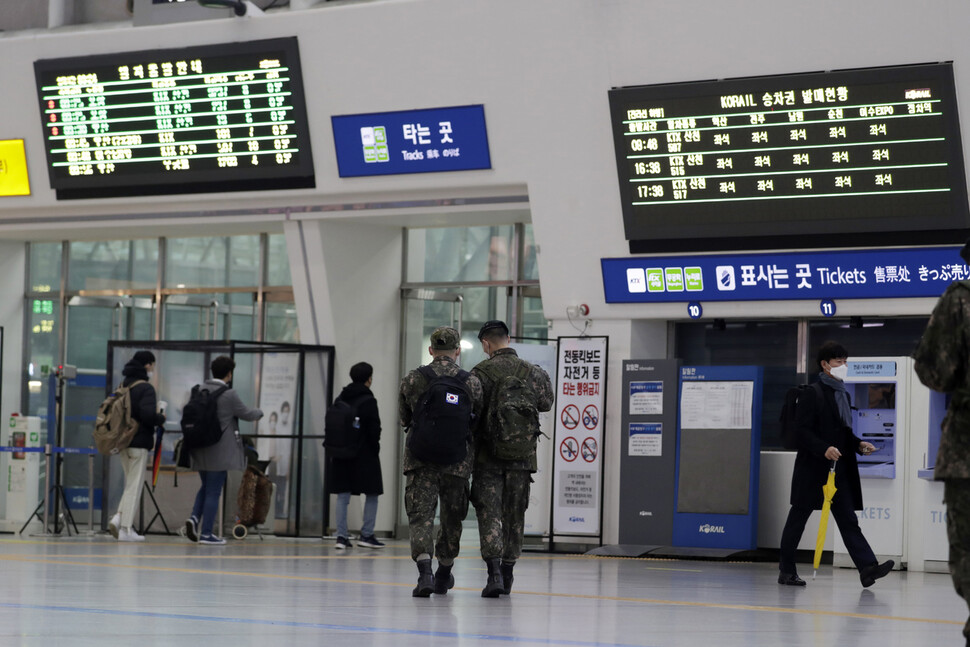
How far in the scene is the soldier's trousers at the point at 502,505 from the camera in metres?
8.64

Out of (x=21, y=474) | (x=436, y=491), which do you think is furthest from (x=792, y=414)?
(x=21, y=474)

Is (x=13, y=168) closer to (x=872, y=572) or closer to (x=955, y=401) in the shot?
(x=872, y=572)

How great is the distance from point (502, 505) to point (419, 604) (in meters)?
1.08

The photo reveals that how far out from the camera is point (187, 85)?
15672 mm

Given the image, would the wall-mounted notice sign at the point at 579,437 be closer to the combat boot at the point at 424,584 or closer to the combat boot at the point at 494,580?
the combat boot at the point at 494,580

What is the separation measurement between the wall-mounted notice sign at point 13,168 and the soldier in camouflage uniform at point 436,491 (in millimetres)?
9834

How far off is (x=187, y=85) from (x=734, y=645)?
11.0 meters

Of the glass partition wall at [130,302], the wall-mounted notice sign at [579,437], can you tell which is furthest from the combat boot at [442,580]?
the glass partition wall at [130,302]

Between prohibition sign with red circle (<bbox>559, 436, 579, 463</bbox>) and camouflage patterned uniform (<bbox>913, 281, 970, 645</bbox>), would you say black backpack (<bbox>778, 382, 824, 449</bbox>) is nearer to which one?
prohibition sign with red circle (<bbox>559, 436, 579, 463</bbox>)

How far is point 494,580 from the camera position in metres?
8.56

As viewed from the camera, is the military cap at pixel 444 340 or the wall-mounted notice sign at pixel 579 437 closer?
the military cap at pixel 444 340

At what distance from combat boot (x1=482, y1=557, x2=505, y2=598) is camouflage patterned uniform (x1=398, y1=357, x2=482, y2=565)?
0.23 meters

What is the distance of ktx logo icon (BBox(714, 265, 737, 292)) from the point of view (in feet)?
44.5

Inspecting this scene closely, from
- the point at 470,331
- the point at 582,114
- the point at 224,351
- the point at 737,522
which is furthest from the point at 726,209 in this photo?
the point at 224,351
